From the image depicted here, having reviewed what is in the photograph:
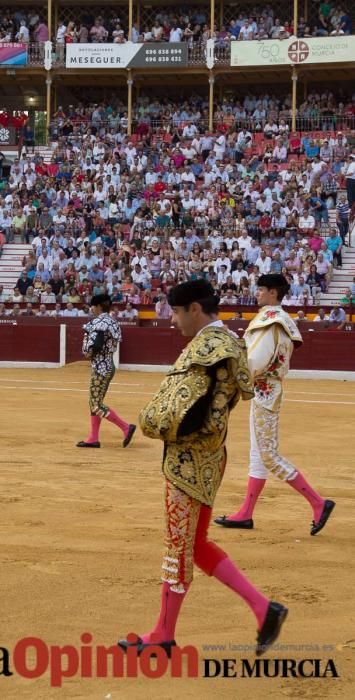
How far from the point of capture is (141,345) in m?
20.5

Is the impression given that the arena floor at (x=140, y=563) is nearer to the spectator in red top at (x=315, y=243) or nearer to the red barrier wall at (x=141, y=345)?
the red barrier wall at (x=141, y=345)

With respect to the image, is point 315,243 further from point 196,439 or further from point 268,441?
point 196,439

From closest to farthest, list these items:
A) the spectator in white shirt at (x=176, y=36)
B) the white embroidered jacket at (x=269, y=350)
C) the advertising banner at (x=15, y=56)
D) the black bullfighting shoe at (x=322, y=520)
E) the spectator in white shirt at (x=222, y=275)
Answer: the white embroidered jacket at (x=269, y=350) < the black bullfighting shoe at (x=322, y=520) < the spectator in white shirt at (x=222, y=275) < the spectator in white shirt at (x=176, y=36) < the advertising banner at (x=15, y=56)

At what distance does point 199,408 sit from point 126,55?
89.1 feet

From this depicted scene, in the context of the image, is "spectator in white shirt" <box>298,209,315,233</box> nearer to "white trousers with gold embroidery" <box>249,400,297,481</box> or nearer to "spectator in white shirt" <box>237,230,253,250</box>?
"spectator in white shirt" <box>237,230,253,250</box>

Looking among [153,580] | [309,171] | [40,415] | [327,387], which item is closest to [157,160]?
[309,171]

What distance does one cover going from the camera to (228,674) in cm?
375

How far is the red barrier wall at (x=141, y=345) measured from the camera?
758 inches

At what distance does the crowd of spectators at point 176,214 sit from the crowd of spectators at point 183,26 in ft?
10.2

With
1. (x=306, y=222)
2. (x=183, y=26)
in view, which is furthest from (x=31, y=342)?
(x=183, y=26)

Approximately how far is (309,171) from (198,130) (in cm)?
502

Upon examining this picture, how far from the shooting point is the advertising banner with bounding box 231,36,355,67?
27641 millimetres

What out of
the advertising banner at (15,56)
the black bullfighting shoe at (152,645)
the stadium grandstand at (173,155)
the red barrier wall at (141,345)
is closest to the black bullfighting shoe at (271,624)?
the black bullfighting shoe at (152,645)

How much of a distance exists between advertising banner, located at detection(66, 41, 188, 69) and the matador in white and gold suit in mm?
24309
